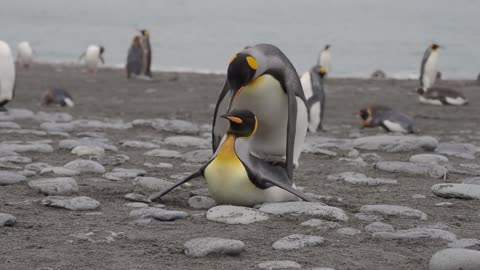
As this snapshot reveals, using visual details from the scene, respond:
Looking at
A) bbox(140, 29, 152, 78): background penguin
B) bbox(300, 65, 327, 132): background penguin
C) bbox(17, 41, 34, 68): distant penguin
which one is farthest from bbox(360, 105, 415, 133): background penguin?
bbox(17, 41, 34, 68): distant penguin

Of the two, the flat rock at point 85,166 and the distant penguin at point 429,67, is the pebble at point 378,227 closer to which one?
the flat rock at point 85,166

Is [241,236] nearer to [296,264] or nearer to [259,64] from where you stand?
[296,264]

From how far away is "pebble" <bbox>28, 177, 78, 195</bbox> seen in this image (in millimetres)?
4023

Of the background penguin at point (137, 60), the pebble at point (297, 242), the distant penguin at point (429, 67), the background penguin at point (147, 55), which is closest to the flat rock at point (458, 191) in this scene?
the pebble at point (297, 242)

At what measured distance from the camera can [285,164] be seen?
4238 millimetres

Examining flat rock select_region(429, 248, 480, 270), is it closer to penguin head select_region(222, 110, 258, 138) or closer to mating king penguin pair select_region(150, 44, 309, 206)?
mating king penguin pair select_region(150, 44, 309, 206)

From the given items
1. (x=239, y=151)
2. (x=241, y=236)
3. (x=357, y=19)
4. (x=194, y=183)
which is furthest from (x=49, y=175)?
(x=357, y=19)

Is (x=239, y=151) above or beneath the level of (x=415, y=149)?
above

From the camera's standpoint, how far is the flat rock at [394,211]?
3826mm

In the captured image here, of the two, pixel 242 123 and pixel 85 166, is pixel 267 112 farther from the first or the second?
pixel 85 166

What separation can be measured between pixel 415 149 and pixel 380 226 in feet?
11.4

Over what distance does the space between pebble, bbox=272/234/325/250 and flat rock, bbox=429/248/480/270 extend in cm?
53

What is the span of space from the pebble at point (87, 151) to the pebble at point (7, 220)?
2303 mm

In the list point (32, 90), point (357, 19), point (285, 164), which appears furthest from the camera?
point (357, 19)
